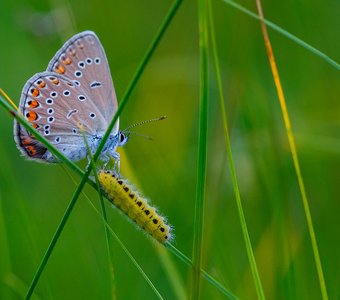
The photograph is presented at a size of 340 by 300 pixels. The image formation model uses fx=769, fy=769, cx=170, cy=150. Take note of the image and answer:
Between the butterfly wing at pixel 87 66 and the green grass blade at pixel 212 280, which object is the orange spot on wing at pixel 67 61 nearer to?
the butterfly wing at pixel 87 66

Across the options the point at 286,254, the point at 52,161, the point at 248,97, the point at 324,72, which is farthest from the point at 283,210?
the point at 324,72

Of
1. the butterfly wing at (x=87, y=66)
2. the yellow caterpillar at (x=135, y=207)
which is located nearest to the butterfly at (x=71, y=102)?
the butterfly wing at (x=87, y=66)

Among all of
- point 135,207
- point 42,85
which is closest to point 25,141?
point 42,85

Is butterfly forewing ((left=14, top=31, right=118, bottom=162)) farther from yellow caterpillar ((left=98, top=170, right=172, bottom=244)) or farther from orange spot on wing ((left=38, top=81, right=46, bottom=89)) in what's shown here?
yellow caterpillar ((left=98, top=170, right=172, bottom=244))

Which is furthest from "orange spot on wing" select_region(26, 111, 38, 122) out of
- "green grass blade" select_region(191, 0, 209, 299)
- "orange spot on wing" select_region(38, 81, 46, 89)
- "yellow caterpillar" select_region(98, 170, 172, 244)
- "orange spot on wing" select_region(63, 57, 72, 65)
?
"green grass blade" select_region(191, 0, 209, 299)

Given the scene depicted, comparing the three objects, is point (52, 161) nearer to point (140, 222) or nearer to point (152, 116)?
point (140, 222)

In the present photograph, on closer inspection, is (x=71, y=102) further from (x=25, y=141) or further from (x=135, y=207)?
(x=135, y=207)
